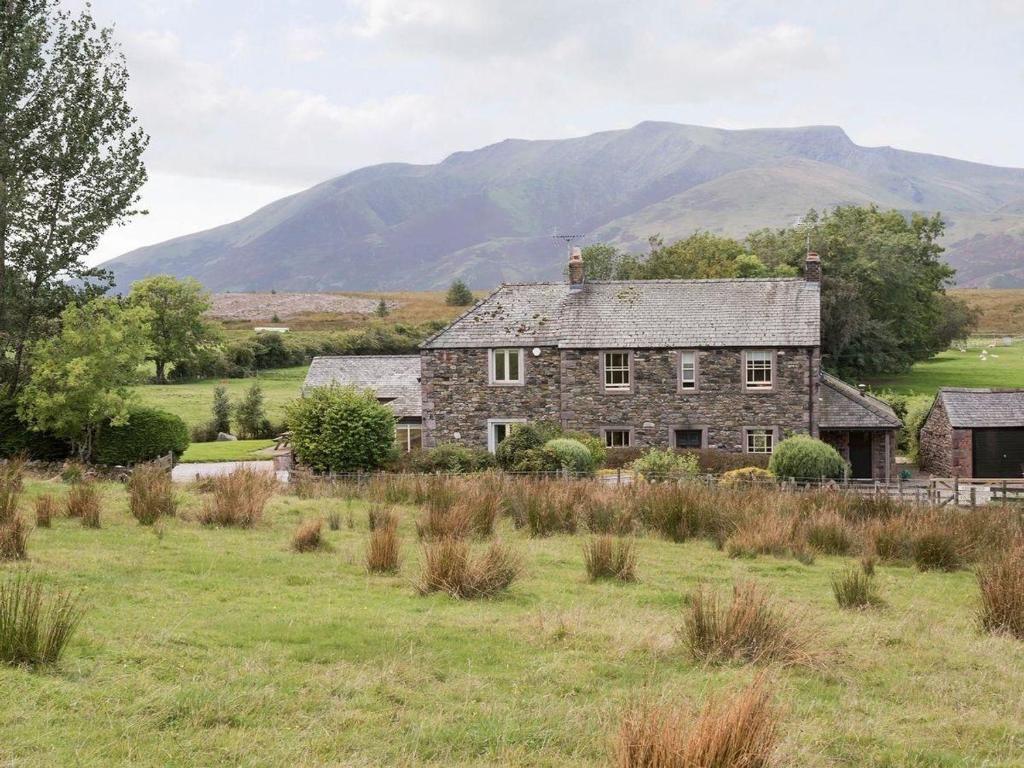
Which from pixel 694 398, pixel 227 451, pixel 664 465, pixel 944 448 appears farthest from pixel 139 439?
pixel 944 448

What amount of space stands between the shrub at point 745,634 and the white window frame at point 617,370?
26459mm

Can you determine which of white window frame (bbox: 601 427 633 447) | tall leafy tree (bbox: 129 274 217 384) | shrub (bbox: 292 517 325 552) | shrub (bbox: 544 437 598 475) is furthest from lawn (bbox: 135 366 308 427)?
shrub (bbox: 292 517 325 552)

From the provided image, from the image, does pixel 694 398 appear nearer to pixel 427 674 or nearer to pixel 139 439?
pixel 139 439

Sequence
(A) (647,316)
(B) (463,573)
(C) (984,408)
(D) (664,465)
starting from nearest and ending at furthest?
(B) (463,573) → (D) (664,465) → (C) (984,408) → (A) (647,316)

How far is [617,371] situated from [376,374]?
14.5 meters

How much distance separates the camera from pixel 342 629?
9.05m

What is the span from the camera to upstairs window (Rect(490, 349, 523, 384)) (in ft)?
118

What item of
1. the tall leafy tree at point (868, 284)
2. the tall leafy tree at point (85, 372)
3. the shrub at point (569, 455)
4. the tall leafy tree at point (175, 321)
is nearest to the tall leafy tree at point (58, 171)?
the tall leafy tree at point (85, 372)

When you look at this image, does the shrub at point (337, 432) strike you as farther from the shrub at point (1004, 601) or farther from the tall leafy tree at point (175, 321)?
the tall leafy tree at point (175, 321)

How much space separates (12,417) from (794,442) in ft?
71.0

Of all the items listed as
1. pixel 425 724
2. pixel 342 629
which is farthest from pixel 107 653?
pixel 425 724

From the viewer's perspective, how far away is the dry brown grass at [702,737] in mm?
5309

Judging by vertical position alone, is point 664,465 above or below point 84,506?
below

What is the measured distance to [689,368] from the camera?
34938 millimetres
